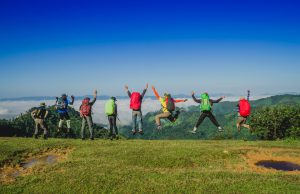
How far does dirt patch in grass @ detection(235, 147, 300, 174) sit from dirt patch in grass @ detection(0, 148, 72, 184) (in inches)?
410

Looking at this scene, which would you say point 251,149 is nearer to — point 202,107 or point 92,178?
point 202,107

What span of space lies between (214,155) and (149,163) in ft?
13.8

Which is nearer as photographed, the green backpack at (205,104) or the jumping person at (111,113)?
the jumping person at (111,113)

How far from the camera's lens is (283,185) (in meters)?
12.2

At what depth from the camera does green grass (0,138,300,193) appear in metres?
12.0

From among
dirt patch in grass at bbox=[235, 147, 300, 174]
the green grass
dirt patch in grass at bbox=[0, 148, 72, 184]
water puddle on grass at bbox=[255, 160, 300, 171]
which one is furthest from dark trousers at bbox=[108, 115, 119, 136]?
water puddle on grass at bbox=[255, 160, 300, 171]

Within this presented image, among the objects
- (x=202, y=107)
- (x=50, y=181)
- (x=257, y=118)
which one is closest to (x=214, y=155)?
(x=202, y=107)

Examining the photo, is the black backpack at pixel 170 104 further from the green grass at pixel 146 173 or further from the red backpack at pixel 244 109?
the red backpack at pixel 244 109

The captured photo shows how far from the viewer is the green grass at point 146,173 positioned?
11977mm

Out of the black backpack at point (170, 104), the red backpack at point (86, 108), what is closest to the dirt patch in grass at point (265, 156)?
the black backpack at point (170, 104)

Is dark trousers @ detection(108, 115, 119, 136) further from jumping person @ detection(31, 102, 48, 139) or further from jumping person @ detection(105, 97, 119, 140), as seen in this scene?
jumping person @ detection(31, 102, 48, 139)

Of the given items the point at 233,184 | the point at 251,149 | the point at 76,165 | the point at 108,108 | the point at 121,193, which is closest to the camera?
the point at 121,193

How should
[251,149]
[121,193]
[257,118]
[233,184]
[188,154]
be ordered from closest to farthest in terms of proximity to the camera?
[121,193]
[233,184]
[188,154]
[251,149]
[257,118]

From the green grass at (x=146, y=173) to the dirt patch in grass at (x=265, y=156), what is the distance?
0.24 meters
